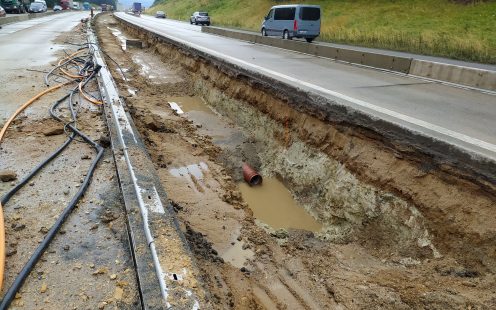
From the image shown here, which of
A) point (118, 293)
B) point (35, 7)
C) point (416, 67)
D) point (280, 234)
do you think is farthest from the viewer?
point (35, 7)

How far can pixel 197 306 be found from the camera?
266 cm

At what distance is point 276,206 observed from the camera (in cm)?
668

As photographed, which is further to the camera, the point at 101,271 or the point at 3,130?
the point at 3,130

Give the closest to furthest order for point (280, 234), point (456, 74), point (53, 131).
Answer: point (280, 234) → point (53, 131) → point (456, 74)

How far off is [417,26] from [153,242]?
2625 cm

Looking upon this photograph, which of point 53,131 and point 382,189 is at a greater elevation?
point 53,131

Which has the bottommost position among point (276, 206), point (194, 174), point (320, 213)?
point (276, 206)

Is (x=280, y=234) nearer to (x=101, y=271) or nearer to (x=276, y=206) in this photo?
(x=276, y=206)

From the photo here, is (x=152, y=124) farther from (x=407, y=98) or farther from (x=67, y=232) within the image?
(x=407, y=98)

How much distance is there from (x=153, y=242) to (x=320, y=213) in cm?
360

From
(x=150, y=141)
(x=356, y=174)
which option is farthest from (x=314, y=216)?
(x=150, y=141)

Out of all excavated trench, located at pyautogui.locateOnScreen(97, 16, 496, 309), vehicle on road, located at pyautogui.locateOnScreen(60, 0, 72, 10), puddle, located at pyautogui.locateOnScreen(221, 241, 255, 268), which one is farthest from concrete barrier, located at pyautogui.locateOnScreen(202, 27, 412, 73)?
vehicle on road, located at pyautogui.locateOnScreen(60, 0, 72, 10)

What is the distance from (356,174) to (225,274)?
2.82 m

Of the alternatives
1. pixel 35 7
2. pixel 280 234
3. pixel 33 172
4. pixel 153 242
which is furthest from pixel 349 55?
pixel 35 7
